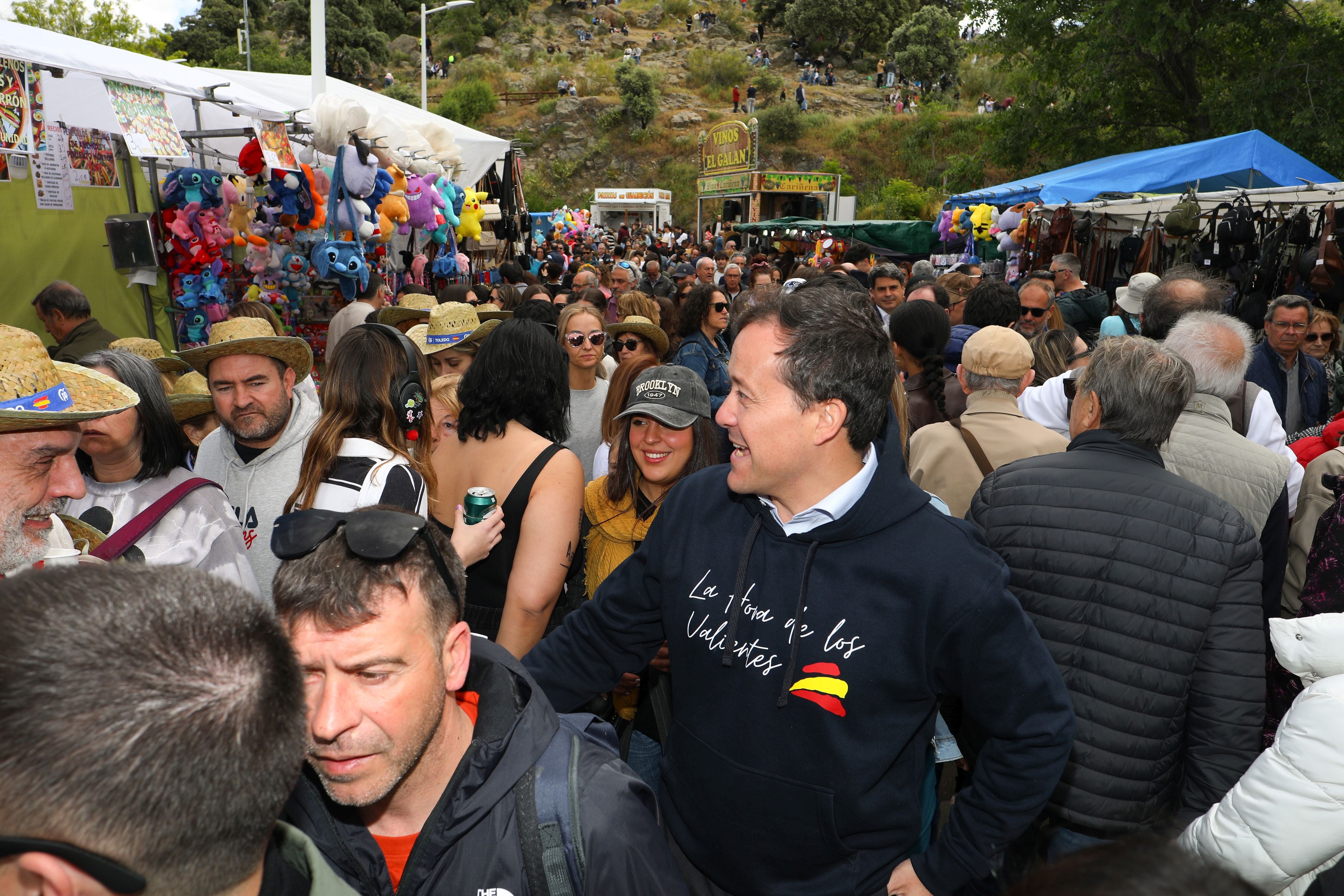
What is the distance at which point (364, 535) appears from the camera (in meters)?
1.49

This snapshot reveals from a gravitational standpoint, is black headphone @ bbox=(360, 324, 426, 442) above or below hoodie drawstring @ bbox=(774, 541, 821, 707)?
above

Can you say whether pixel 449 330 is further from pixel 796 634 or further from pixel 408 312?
pixel 796 634

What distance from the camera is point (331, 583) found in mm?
1435

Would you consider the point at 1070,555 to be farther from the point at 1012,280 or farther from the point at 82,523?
the point at 1012,280

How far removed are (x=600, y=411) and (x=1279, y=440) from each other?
315 centimetres

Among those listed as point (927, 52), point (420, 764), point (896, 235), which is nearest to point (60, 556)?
point (420, 764)

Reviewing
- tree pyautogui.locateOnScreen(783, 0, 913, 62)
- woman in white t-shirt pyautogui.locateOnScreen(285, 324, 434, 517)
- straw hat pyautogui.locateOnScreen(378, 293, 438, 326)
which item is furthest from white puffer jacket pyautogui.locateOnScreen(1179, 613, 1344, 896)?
tree pyautogui.locateOnScreen(783, 0, 913, 62)

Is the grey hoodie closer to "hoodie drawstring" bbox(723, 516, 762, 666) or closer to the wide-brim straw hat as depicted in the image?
"hoodie drawstring" bbox(723, 516, 762, 666)

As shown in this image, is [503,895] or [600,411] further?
[600,411]

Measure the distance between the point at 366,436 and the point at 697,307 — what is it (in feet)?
11.6

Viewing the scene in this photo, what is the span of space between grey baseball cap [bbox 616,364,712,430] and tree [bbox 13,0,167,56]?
30139 mm

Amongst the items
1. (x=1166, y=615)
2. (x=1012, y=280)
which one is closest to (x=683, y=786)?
(x=1166, y=615)

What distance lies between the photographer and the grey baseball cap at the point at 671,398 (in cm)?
299

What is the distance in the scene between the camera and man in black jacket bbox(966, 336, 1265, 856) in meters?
2.24
